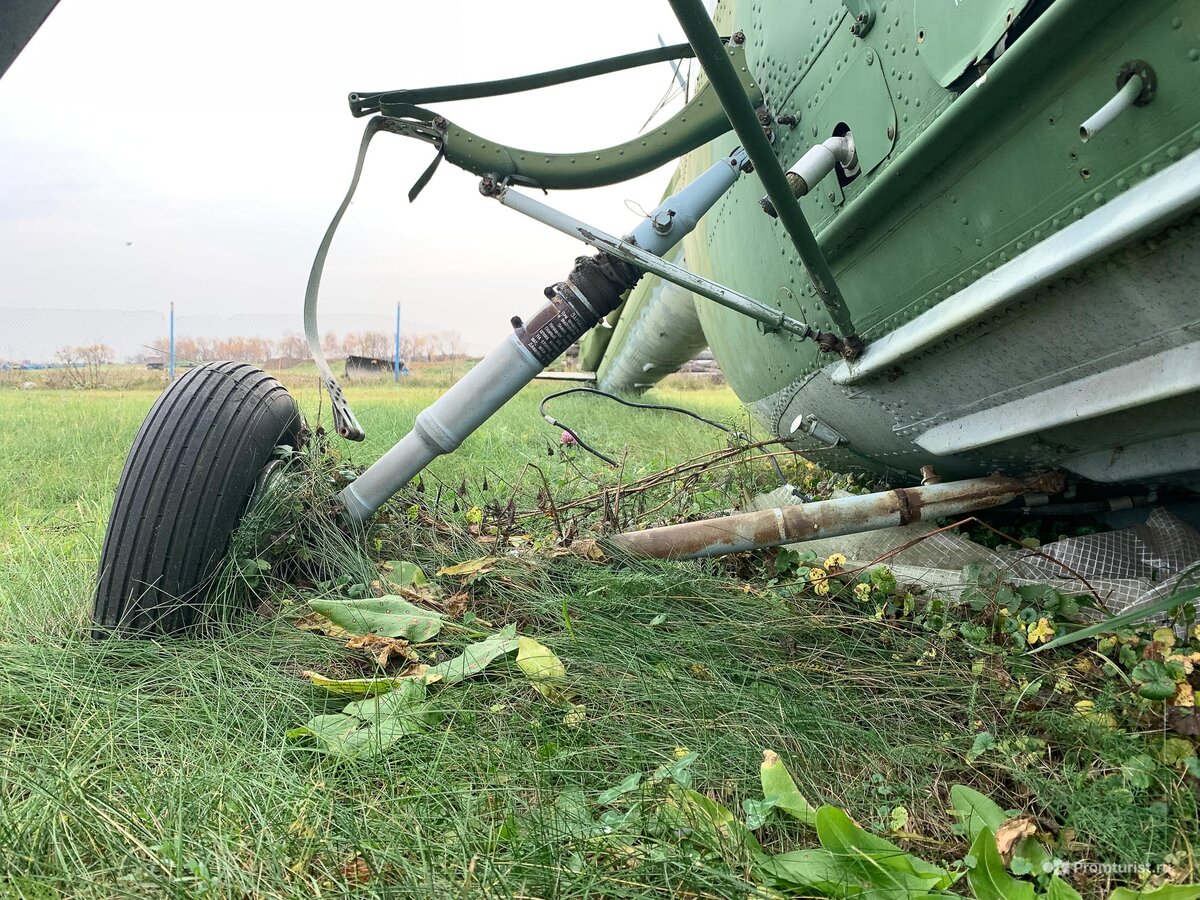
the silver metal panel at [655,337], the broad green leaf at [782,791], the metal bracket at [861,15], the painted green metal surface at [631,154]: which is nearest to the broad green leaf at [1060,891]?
A: the broad green leaf at [782,791]

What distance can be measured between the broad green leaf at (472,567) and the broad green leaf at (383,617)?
26 centimetres

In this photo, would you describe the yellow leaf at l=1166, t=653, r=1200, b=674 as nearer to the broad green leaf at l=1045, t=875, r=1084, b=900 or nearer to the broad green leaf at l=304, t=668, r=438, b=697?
the broad green leaf at l=1045, t=875, r=1084, b=900

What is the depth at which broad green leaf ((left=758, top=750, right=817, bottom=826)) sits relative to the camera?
1090 millimetres

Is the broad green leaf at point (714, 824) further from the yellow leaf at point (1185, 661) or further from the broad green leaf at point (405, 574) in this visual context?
the broad green leaf at point (405, 574)

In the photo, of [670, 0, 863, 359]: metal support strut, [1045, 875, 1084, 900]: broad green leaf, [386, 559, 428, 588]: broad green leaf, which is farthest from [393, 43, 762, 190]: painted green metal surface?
[1045, 875, 1084, 900]: broad green leaf

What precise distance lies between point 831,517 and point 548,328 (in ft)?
2.93

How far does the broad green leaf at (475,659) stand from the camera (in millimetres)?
1477

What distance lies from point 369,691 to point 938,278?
1.45m

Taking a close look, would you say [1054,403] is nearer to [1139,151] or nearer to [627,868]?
[1139,151]

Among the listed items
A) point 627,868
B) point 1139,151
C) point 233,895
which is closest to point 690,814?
point 627,868

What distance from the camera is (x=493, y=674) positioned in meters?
1.53

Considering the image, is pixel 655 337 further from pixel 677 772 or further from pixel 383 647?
pixel 677 772

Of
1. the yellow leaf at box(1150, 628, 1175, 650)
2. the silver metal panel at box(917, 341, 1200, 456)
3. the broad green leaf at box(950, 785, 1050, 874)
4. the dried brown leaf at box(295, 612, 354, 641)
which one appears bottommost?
the broad green leaf at box(950, 785, 1050, 874)

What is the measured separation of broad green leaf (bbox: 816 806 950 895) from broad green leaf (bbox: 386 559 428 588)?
4.20 feet
